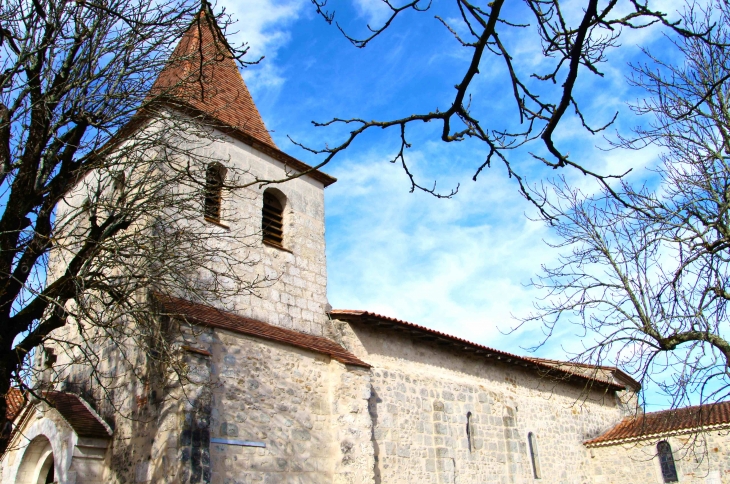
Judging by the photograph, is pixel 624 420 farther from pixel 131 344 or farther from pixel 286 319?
pixel 131 344

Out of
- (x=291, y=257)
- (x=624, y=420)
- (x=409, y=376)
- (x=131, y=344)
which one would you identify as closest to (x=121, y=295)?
(x=131, y=344)

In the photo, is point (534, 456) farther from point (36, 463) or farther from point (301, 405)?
point (36, 463)

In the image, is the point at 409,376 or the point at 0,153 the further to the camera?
the point at 409,376

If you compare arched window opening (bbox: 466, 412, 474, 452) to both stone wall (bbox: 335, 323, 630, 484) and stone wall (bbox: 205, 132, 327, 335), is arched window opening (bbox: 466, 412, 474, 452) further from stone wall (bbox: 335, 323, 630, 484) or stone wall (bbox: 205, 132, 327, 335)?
stone wall (bbox: 205, 132, 327, 335)

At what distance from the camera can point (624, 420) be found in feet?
59.3

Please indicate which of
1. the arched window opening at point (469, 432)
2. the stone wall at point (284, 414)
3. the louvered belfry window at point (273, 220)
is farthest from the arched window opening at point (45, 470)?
the arched window opening at point (469, 432)

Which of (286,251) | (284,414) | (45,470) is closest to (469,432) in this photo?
(284,414)

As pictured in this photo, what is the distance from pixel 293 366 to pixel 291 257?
228 centimetres

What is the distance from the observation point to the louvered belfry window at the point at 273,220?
35.7 feet

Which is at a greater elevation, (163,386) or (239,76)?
(239,76)

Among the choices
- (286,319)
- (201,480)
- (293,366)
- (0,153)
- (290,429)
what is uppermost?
(0,153)

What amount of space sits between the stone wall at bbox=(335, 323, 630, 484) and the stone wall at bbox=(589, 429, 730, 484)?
0.68 meters

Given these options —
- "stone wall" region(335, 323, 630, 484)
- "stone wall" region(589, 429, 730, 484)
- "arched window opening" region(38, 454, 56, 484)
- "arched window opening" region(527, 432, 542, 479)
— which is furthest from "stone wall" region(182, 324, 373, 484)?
"stone wall" region(589, 429, 730, 484)

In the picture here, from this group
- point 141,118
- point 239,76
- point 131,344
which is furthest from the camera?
point 239,76
